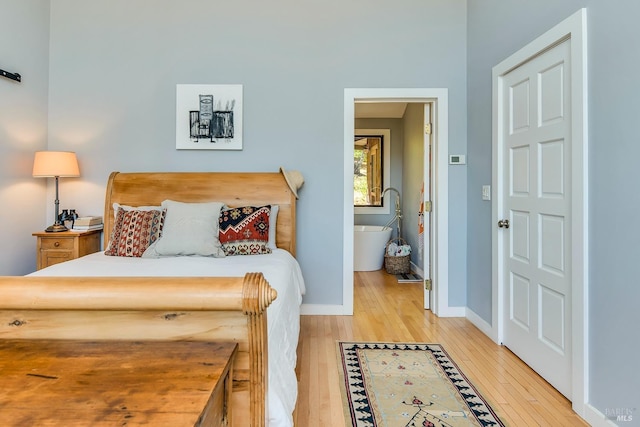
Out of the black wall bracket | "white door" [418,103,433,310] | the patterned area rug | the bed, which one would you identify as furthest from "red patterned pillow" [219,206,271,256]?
the black wall bracket

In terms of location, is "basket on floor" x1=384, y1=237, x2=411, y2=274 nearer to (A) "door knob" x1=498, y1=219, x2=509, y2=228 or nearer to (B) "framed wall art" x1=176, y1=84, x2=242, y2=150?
(A) "door knob" x1=498, y1=219, x2=509, y2=228

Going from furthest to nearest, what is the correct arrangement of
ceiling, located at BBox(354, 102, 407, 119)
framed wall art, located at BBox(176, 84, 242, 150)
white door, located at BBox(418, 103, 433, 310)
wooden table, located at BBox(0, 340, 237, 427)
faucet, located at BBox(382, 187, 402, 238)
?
faucet, located at BBox(382, 187, 402, 238)
ceiling, located at BBox(354, 102, 407, 119)
white door, located at BBox(418, 103, 433, 310)
framed wall art, located at BBox(176, 84, 242, 150)
wooden table, located at BBox(0, 340, 237, 427)

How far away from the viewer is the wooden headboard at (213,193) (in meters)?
3.02

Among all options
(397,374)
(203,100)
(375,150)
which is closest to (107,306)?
(397,374)

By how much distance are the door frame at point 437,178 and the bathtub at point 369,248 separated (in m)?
1.85

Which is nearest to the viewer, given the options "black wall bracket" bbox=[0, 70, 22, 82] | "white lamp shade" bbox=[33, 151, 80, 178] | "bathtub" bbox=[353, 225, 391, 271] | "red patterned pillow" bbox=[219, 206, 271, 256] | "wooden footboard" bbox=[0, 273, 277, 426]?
"wooden footboard" bbox=[0, 273, 277, 426]

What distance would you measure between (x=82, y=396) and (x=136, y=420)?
185mm

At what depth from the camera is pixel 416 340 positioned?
267 cm

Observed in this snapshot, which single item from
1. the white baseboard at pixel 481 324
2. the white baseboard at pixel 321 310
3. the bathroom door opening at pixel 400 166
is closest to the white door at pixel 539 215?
the white baseboard at pixel 481 324

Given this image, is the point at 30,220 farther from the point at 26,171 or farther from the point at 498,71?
the point at 498,71

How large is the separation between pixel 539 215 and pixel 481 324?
3.81ft

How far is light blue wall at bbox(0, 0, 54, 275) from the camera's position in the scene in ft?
9.22

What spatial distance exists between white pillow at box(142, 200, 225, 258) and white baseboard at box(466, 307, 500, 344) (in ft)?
7.08

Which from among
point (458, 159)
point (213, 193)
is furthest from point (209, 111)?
point (458, 159)
